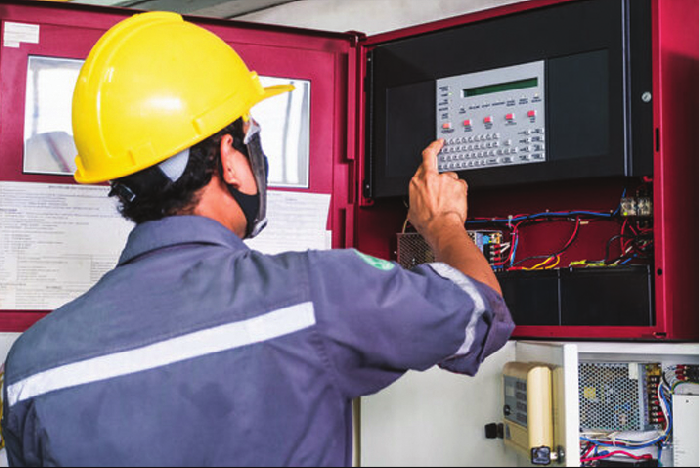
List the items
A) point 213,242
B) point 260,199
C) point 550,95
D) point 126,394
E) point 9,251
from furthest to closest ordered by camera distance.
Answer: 1. point 9,251
2. point 550,95
3. point 260,199
4. point 213,242
5. point 126,394

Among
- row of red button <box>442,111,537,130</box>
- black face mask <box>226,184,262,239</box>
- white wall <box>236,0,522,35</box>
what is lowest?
black face mask <box>226,184,262,239</box>

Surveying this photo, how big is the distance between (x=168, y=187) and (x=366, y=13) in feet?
4.97

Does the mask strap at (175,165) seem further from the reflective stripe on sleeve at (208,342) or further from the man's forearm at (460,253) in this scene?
the man's forearm at (460,253)

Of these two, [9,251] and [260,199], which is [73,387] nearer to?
[260,199]

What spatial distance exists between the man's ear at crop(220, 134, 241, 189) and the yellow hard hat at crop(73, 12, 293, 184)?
2cm

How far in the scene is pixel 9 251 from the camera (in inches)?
59.5

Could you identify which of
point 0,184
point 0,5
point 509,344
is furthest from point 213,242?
point 0,5

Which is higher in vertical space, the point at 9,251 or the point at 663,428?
the point at 9,251

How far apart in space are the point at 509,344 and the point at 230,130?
0.60m

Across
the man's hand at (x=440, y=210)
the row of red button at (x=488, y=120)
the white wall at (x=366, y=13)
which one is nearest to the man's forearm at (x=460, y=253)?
the man's hand at (x=440, y=210)

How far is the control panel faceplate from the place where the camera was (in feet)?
4.49

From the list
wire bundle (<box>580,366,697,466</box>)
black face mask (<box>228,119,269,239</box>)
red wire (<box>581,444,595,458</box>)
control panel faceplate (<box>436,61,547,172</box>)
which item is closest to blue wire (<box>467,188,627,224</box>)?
control panel faceplate (<box>436,61,547,172</box>)

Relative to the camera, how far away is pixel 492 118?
1.42 metres

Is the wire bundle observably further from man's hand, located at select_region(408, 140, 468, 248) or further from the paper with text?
the paper with text
